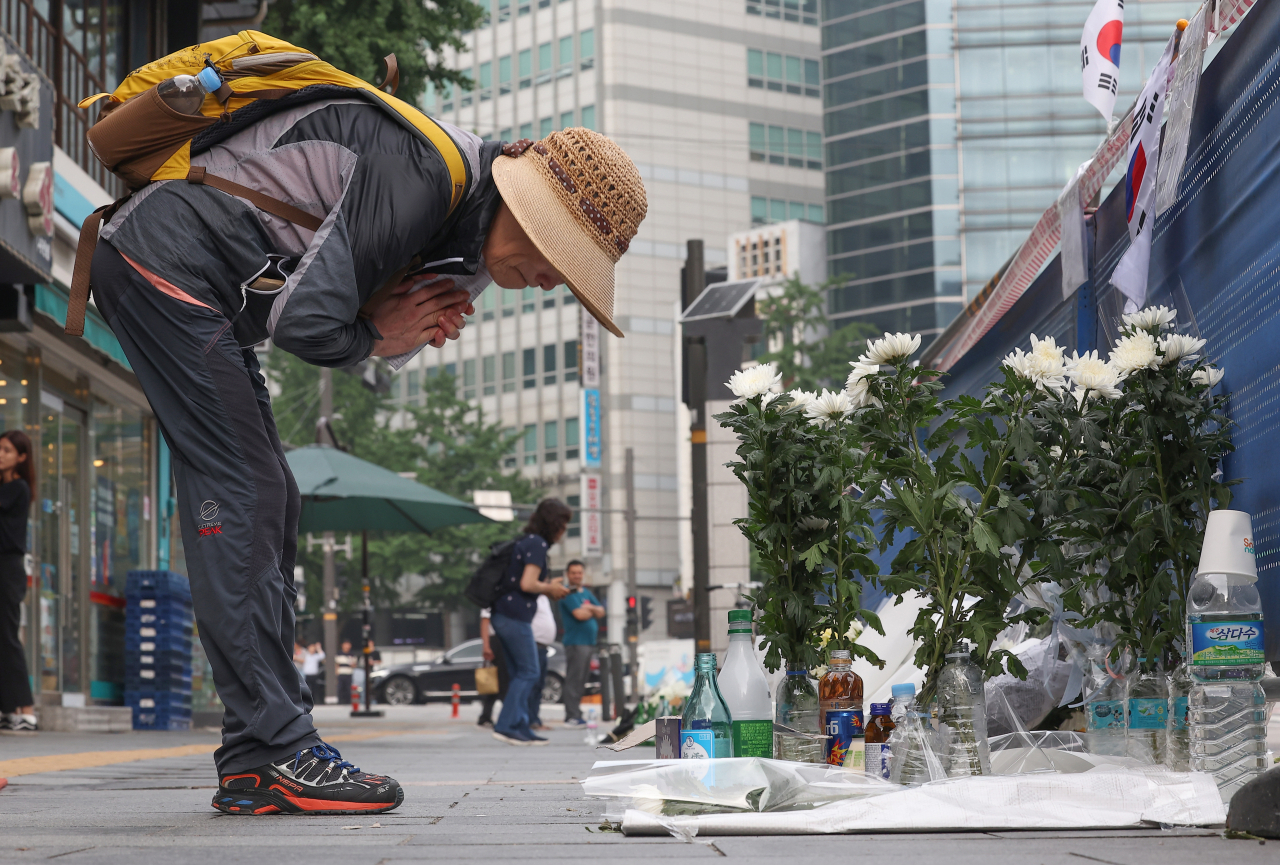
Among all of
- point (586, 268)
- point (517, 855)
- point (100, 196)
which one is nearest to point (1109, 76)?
point (586, 268)

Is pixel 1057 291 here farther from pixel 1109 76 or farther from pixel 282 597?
pixel 282 597

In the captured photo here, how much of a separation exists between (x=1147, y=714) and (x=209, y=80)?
8.86ft

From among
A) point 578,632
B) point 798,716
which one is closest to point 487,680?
point 578,632

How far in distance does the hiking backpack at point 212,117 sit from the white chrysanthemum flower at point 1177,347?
69.3 inches

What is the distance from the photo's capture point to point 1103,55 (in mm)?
5297

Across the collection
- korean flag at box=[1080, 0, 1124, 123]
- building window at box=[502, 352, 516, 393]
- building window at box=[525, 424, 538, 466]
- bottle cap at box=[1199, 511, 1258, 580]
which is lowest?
bottle cap at box=[1199, 511, 1258, 580]

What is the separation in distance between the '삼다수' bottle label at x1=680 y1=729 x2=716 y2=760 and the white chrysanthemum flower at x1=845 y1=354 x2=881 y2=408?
95 cm

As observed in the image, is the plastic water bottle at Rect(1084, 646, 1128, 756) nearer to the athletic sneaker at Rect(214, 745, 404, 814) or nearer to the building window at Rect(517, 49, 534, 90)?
the athletic sneaker at Rect(214, 745, 404, 814)

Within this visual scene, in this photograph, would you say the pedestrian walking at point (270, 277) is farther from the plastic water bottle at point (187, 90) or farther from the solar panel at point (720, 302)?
the solar panel at point (720, 302)

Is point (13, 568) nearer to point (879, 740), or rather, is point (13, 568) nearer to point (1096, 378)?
point (879, 740)

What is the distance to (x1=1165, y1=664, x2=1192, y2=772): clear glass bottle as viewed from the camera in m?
3.33

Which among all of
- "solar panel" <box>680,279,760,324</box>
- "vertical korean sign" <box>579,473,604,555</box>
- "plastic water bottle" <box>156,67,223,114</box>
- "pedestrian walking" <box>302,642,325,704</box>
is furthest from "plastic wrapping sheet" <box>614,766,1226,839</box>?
"vertical korean sign" <box>579,473,604,555</box>

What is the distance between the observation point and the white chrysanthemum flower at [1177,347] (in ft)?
11.5

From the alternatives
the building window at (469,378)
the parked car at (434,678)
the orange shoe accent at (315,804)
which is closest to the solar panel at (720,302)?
the orange shoe accent at (315,804)
